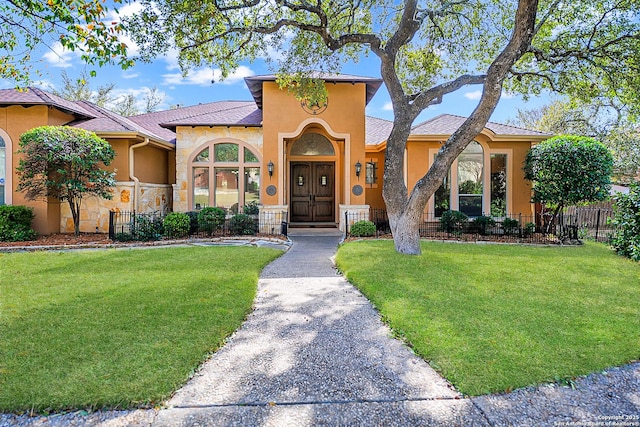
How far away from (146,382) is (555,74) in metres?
12.4

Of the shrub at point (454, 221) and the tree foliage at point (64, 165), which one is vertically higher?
the tree foliage at point (64, 165)

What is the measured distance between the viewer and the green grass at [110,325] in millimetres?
2710

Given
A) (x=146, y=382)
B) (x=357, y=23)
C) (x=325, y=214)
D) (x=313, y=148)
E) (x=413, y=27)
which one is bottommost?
(x=146, y=382)

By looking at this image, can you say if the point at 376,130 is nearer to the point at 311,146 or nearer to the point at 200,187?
the point at 311,146

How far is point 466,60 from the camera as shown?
11.7 metres

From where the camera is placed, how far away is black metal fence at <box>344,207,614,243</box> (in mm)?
11086

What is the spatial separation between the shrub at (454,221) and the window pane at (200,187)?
886 centimetres

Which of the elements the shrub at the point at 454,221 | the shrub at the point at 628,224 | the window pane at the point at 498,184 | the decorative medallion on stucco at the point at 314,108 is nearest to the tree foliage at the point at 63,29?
the decorative medallion on stucco at the point at 314,108

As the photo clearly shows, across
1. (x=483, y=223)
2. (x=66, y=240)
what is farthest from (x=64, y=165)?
(x=483, y=223)

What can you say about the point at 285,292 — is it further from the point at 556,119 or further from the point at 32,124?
the point at 556,119

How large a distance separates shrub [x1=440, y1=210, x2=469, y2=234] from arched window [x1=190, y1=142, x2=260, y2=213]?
697 cm

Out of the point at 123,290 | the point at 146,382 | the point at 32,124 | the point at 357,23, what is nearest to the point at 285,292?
the point at 123,290

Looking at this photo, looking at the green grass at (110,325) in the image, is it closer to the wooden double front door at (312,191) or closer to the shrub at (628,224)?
the wooden double front door at (312,191)

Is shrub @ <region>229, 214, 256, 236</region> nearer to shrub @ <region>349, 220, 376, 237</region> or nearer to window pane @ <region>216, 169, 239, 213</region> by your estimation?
window pane @ <region>216, 169, 239, 213</region>
